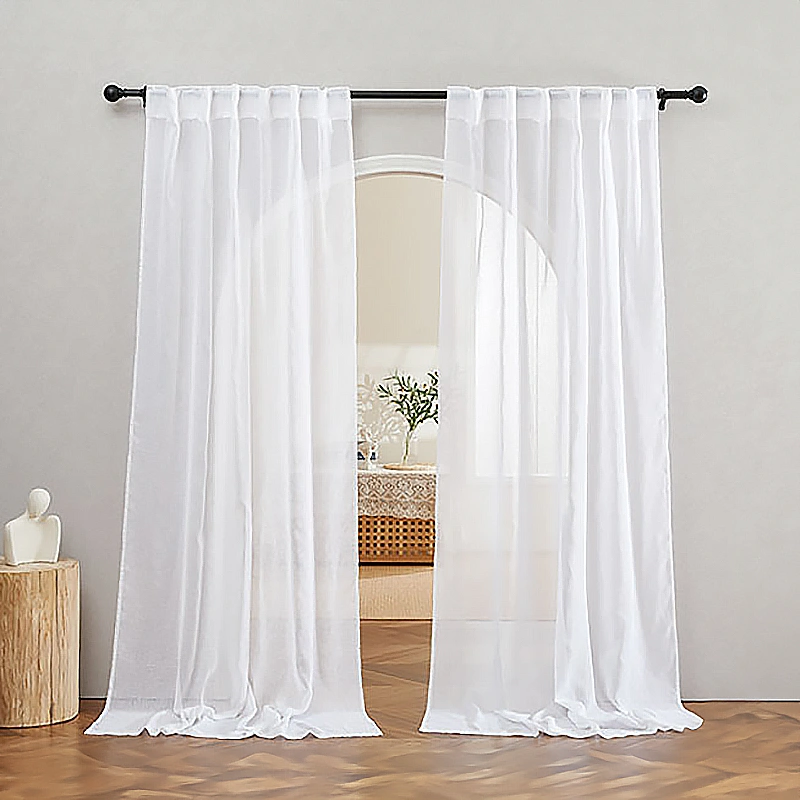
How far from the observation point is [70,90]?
4871 mm

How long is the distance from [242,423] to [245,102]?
130cm

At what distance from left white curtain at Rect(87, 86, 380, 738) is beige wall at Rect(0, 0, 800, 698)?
22 centimetres

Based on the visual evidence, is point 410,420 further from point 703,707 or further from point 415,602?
point 703,707

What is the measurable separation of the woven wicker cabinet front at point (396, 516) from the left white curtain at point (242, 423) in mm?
3857

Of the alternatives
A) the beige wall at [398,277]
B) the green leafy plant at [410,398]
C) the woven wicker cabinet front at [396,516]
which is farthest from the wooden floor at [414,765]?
the beige wall at [398,277]

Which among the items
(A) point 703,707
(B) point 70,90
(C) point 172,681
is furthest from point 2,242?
(A) point 703,707

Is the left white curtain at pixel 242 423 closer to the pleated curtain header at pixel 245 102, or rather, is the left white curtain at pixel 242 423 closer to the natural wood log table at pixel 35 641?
the pleated curtain header at pixel 245 102

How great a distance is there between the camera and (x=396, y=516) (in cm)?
853

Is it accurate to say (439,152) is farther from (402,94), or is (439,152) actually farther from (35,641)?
(35,641)

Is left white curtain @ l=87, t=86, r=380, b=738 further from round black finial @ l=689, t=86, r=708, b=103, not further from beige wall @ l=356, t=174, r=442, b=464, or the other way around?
beige wall @ l=356, t=174, r=442, b=464

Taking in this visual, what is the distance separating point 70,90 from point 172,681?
244 centimetres

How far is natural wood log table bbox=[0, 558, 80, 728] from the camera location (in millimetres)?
4445

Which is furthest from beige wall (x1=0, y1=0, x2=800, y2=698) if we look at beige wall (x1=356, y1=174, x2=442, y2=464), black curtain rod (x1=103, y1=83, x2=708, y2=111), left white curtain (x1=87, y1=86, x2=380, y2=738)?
beige wall (x1=356, y1=174, x2=442, y2=464)

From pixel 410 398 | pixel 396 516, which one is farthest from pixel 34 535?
pixel 410 398
